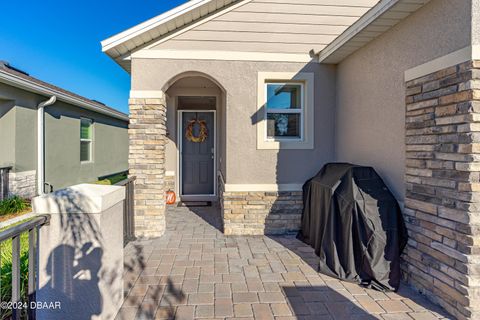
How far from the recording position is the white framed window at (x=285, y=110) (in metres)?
4.52

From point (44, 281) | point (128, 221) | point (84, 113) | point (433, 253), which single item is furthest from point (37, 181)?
point (433, 253)

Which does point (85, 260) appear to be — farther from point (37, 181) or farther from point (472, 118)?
point (37, 181)

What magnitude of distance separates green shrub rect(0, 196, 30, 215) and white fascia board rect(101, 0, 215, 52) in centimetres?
394

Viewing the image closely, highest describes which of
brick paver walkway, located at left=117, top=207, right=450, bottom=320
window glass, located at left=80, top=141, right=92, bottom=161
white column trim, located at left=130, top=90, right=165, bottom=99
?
white column trim, located at left=130, top=90, right=165, bottom=99

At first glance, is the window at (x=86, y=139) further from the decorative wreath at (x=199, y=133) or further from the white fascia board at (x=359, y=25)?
the white fascia board at (x=359, y=25)

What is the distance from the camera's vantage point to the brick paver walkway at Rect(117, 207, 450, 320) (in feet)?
8.18

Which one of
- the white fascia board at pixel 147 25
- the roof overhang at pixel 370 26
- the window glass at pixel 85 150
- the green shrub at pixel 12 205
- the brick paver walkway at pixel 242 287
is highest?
the white fascia board at pixel 147 25

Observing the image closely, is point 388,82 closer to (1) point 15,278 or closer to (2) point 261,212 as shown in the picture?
(2) point 261,212

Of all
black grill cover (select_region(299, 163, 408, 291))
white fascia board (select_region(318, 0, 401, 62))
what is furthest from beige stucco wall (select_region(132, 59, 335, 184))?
black grill cover (select_region(299, 163, 408, 291))

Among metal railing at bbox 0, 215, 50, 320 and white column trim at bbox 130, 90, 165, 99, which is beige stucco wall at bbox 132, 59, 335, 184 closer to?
white column trim at bbox 130, 90, 165, 99

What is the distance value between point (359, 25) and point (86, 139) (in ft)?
29.4

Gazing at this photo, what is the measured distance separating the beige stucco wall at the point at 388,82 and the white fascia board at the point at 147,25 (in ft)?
8.40

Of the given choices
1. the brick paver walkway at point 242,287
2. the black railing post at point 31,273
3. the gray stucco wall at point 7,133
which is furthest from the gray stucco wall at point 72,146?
the black railing post at point 31,273

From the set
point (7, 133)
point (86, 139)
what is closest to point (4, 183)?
point (7, 133)
